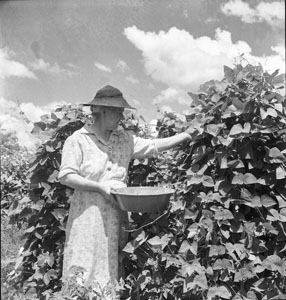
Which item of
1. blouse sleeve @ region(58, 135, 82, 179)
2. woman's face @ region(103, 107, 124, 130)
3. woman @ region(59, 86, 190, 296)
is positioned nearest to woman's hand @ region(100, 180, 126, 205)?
woman @ region(59, 86, 190, 296)

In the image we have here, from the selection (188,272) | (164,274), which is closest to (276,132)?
(188,272)

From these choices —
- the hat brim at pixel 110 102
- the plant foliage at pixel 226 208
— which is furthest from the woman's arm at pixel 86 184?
the hat brim at pixel 110 102

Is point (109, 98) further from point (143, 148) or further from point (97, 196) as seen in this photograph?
point (97, 196)

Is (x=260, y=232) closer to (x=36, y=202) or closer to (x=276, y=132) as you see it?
(x=276, y=132)

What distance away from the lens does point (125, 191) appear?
89.0 inches

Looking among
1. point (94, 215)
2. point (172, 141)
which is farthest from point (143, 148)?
point (94, 215)

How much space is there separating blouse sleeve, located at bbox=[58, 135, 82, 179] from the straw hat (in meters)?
0.25

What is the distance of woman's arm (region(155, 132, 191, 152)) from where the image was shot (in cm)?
228

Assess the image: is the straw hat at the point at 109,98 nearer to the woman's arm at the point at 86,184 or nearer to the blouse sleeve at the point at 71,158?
the blouse sleeve at the point at 71,158

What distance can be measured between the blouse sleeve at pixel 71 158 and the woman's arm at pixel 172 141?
1.70 ft

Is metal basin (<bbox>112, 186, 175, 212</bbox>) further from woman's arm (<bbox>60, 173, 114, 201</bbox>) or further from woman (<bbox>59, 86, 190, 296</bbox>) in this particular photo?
woman (<bbox>59, 86, 190, 296</bbox>)

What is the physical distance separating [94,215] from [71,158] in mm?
368

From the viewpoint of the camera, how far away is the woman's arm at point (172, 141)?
89.9 inches

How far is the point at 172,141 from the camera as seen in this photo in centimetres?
237
